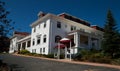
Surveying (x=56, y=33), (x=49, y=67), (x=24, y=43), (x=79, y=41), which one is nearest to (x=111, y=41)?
(x=79, y=41)

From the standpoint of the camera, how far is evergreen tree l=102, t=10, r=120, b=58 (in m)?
32.4

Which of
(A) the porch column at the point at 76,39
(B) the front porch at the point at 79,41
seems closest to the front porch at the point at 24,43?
(B) the front porch at the point at 79,41

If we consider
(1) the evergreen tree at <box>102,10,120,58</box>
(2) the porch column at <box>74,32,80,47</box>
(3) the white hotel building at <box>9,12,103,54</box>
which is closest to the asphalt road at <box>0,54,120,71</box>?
(1) the evergreen tree at <box>102,10,120,58</box>

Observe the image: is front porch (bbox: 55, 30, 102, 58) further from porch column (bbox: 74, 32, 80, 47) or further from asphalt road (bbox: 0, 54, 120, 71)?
asphalt road (bbox: 0, 54, 120, 71)

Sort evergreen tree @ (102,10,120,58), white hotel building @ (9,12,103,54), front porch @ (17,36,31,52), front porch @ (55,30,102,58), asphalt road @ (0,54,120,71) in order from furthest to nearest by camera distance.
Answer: front porch @ (17,36,31,52) → white hotel building @ (9,12,103,54) → front porch @ (55,30,102,58) → evergreen tree @ (102,10,120,58) → asphalt road @ (0,54,120,71)

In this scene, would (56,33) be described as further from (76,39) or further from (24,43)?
(24,43)

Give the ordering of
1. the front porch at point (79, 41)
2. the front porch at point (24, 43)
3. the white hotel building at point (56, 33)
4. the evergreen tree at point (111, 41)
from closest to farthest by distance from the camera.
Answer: the evergreen tree at point (111, 41)
the front porch at point (79, 41)
the white hotel building at point (56, 33)
the front porch at point (24, 43)

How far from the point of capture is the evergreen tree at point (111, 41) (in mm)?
32438

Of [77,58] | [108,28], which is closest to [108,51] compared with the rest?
[108,28]

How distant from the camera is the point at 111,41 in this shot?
3312 cm

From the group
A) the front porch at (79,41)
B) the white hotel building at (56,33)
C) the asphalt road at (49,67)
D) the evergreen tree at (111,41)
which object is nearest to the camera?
the asphalt road at (49,67)

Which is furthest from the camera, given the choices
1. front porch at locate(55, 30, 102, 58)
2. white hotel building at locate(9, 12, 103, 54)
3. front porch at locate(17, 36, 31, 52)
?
front porch at locate(17, 36, 31, 52)

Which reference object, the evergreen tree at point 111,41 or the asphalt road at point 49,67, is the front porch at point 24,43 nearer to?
the evergreen tree at point 111,41

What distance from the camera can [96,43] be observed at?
45.8 meters
